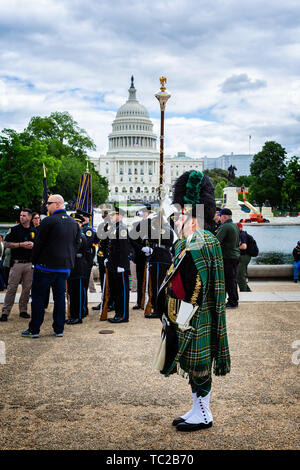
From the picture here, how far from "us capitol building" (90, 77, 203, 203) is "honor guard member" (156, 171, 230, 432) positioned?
437 ft

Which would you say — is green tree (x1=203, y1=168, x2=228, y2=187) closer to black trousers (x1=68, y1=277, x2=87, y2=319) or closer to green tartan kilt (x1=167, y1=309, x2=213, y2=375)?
black trousers (x1=68, y1=277, x2=87, y2=319)

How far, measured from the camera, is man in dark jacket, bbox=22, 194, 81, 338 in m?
6.57

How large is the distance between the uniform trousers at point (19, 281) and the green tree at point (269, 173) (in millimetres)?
65675

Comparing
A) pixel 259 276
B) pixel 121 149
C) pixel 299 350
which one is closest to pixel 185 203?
pixel 299 350

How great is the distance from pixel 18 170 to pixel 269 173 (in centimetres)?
4212

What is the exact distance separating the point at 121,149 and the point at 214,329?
145 m

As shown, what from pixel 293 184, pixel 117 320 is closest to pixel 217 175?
pixel 293 184

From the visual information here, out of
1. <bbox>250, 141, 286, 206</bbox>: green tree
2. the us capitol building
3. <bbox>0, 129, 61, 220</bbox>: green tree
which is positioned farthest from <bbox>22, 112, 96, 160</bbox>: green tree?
the us capitol building

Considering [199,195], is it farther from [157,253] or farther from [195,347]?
[157,253]

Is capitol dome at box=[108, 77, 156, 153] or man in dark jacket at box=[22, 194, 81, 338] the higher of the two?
capitol dome at box=[108, 77, 156, 153]

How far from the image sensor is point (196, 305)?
3.52 meters

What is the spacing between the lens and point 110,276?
8.01 meters

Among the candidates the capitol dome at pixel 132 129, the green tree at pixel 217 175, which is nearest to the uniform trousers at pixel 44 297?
the green tree at pixel 217 175

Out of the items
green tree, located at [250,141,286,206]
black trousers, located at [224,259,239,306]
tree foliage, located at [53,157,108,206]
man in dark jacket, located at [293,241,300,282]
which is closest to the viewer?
black trousers, located at [224,259,239,306]
